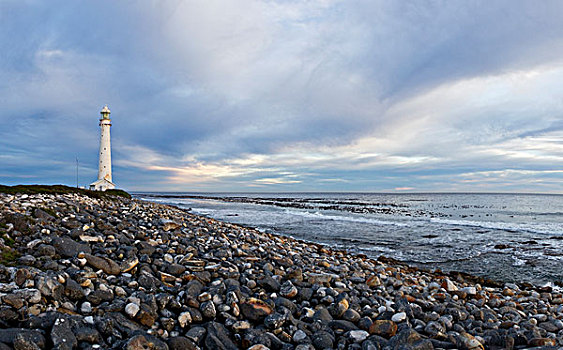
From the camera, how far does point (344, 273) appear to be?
287 inches

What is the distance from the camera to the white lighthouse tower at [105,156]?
36562 millimetres

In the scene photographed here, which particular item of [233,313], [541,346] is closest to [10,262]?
[233,313]

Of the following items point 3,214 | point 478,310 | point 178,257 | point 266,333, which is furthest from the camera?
point 3,214

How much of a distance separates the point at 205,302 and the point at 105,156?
37805 millimetres

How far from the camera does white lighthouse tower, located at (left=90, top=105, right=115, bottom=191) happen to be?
36.6 meters

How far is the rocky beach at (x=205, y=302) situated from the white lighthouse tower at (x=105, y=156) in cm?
3167

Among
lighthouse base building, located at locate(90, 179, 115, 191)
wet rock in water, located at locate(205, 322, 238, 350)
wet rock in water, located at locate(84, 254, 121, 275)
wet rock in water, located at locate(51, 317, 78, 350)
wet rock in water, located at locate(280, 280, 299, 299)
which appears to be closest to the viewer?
wet rock in water, located at locate(51, 317, 78, 350)

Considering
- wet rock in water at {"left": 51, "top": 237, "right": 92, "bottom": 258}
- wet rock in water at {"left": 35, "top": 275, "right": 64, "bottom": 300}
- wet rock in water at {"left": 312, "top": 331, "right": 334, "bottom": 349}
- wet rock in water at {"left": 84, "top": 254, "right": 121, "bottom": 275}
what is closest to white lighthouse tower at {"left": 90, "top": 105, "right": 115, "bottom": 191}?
wet rock in water at {"left": 51, "top": 237, "right": 92, "bottom": 258}

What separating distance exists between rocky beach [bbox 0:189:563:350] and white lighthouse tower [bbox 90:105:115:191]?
1247 inches

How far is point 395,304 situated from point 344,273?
76.1 inches

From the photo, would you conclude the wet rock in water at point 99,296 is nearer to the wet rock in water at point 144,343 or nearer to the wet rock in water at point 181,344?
the wet rock in water at point 144,343

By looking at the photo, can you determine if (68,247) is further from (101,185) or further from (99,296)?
(101,185)

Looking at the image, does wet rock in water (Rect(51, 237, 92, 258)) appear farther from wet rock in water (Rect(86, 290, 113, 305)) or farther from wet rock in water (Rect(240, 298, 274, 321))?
wet rock in water (Rect(240, 298, 274, 321))

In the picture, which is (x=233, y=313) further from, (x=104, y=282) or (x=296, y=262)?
(x=296, y=262)
